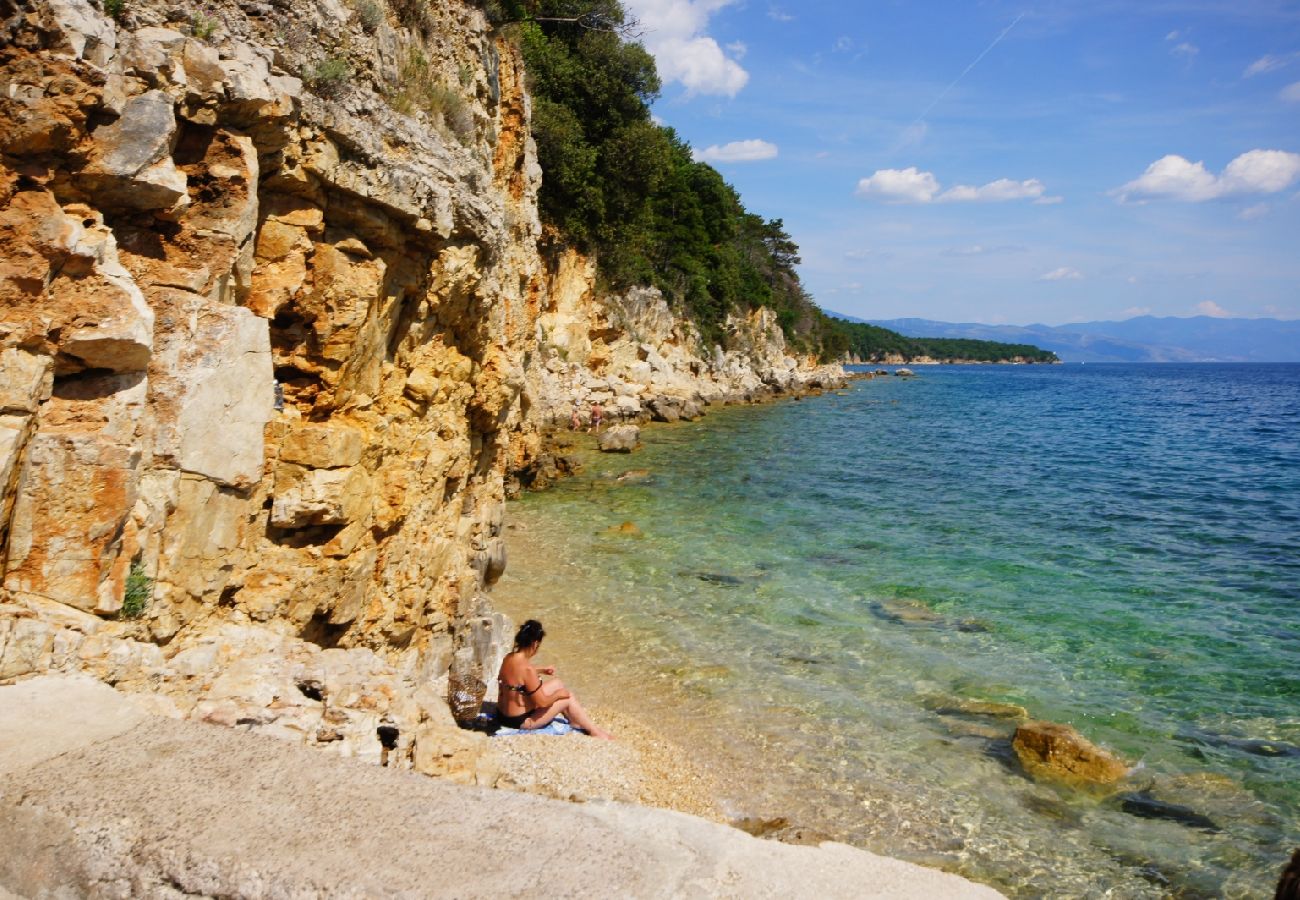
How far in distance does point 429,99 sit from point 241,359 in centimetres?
475

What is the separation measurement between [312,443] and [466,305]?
8.95ft

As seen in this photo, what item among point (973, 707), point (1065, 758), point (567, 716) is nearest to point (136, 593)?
point (567, 716)

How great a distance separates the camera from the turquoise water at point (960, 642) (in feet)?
24.2

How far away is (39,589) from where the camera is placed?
13.0 feet

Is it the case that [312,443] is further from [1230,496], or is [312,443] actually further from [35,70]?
[1230,496]

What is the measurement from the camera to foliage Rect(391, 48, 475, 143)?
25.5ft

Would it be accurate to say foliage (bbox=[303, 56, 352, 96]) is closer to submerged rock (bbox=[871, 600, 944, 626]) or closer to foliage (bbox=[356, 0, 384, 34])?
foliage (bbox=[356, 0, 384, 34])

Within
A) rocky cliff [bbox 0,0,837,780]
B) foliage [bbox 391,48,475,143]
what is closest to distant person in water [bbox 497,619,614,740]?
rocky cliff [bbox 0,0,837,780]

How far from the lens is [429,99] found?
28.1 feet

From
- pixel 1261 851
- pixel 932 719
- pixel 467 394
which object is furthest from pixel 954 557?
pixel 467 394

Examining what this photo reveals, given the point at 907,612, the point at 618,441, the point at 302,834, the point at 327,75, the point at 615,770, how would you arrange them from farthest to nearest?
the point at 618,441 → the point at 907,612 → the point at 615,770 → the point at 327,75 → the point at 302,834

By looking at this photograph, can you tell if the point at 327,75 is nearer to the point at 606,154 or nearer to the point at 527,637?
the point at 527,637

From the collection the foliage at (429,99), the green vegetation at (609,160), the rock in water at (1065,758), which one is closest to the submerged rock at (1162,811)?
the rock in water at (1065,758)

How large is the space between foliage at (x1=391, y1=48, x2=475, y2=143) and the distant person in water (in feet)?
17.1
